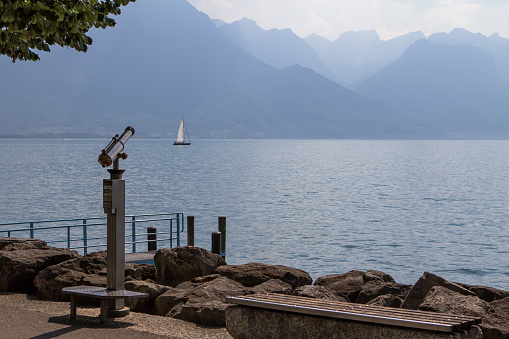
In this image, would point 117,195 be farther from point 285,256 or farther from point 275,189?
point 275,189

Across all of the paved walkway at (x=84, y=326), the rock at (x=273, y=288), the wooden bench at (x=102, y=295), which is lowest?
the paved walkway at (x=84, y=326)

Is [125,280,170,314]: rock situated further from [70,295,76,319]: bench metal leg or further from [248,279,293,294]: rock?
[248,279,293,294]: rock

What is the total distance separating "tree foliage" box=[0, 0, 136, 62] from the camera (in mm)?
7277

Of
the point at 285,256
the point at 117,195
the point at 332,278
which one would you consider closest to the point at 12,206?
the point at 285,256

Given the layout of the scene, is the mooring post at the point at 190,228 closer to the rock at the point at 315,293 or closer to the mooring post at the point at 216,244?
the mooring post at the point at 216,244

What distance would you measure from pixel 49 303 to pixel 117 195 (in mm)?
2109

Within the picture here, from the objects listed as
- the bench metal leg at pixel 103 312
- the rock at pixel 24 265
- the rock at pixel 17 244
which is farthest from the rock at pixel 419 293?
the rock at pixel 17 244

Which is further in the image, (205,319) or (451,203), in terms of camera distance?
(451,203)

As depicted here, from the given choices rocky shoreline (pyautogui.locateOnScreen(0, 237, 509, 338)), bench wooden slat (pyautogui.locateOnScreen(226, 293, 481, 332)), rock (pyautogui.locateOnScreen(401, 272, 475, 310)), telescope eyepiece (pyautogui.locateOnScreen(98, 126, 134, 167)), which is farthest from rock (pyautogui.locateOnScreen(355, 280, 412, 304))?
telescope eyepiece (pyautogui.locateOnScreen(98, 126, 134, 167))

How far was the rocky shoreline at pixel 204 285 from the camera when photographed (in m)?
8.38

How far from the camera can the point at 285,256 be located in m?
32.6

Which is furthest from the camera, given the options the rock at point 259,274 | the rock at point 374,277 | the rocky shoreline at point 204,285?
the rock at point 374,277

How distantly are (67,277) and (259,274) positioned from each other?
3558 millimetres

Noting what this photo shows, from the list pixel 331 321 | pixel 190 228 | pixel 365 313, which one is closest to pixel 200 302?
pixel 331 321
